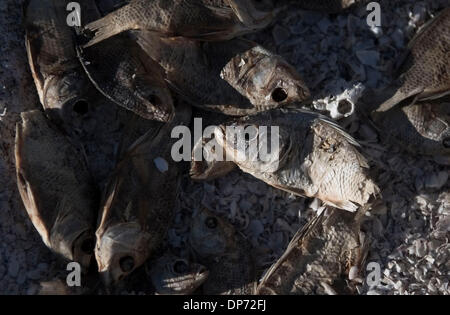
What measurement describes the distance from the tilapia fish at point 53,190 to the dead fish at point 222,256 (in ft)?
2.13

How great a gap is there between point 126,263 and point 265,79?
133cm

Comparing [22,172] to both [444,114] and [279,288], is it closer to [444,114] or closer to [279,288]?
[279,288]

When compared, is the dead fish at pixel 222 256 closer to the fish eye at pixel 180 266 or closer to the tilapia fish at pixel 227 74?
the fish eye at pixel 180 266

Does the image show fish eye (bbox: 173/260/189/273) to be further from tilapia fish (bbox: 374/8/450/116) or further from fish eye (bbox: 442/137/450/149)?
fish eye (bbox: 442/137/450/149)

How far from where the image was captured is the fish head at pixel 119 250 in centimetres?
326

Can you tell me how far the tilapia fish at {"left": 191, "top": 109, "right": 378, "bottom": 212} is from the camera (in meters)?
3.22

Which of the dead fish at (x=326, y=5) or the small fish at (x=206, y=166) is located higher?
the dead fish at (x=326, y=5)

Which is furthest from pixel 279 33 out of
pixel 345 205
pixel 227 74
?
pixel 345 205

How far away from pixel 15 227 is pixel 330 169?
6.28ft

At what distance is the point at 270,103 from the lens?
3.38 meters

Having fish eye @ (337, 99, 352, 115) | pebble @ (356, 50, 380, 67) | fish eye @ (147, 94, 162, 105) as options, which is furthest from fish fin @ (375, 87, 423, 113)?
fish eye @ (147, 94, 162, 105)

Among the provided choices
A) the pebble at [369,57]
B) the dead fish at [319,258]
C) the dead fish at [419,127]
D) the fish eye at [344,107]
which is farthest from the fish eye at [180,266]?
the pebble at [369,57]

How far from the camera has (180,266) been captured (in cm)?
342
